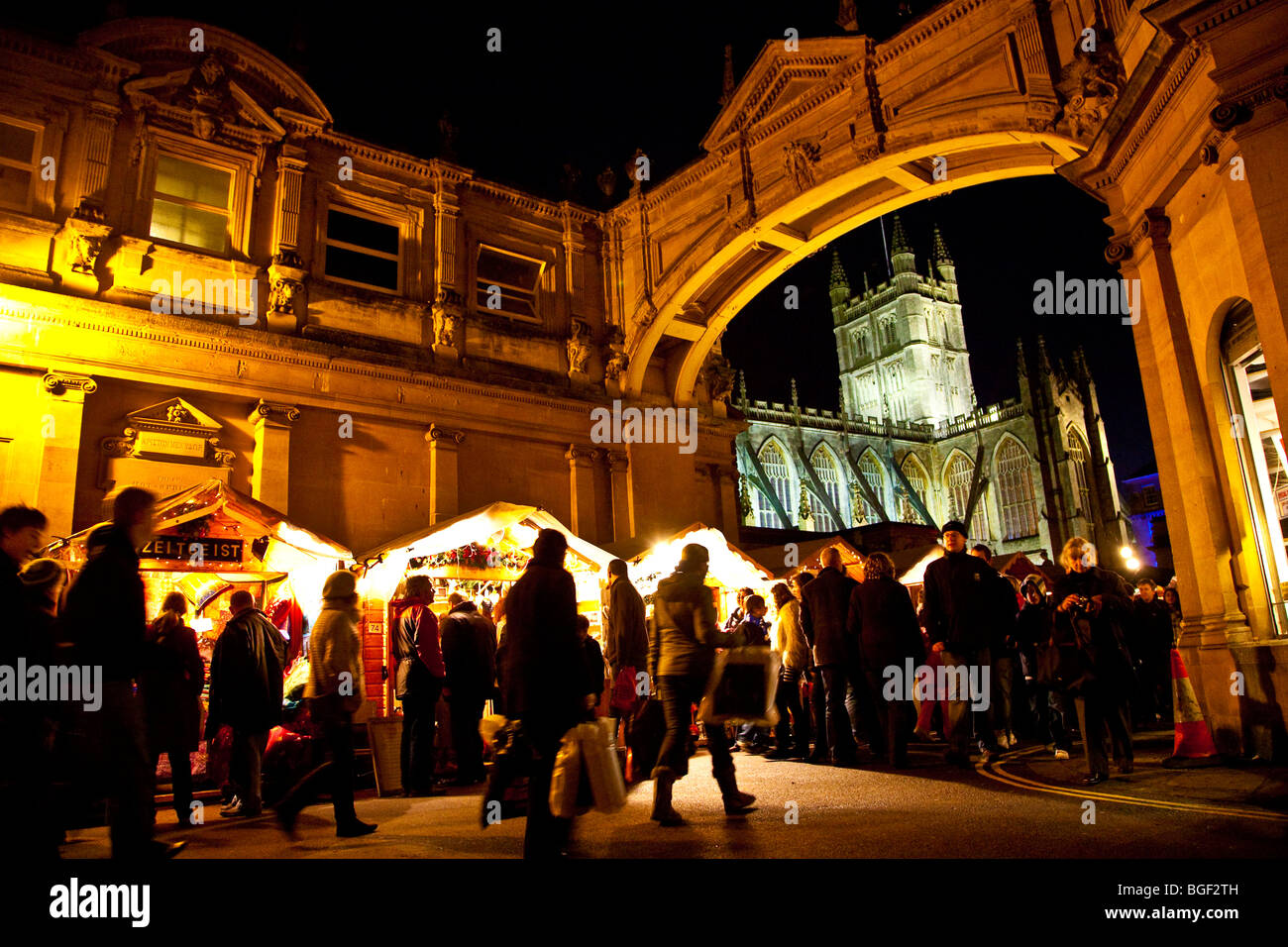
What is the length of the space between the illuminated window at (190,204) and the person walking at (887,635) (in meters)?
11.5

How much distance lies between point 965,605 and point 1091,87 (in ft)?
20.3

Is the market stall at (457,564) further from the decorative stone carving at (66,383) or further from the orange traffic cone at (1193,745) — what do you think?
the orange traffic cone at (1193,745)

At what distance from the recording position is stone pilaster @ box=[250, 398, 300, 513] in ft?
39.5

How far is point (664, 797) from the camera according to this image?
17.6 feet

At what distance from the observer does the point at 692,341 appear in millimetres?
17094

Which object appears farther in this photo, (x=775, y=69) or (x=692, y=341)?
(x=692, y=341)

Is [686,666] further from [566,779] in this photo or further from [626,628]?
[626,628]

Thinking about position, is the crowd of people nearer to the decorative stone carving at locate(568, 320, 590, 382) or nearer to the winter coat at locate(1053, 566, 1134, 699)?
the winter coat at locate(1053, 566, 1134, 699)

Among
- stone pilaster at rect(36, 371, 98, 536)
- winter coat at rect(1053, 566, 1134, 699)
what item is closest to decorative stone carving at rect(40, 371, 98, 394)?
stone pilaster at rect(36, 371, 98, 536)

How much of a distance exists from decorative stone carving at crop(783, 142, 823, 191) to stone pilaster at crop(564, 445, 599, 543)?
6.33m

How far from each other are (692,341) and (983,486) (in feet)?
170

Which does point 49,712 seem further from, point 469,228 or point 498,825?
point 469,228
